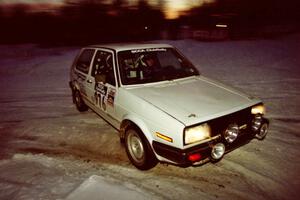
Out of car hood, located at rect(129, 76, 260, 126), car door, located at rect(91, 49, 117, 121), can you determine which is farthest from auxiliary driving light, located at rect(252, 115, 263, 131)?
car door, located at rect(91, 49, 117, 121)

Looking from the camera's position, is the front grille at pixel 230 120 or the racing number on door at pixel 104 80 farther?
the racing number on door at pixel 104 80

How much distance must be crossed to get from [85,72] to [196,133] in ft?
10.5

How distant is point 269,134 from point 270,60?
9147 mm

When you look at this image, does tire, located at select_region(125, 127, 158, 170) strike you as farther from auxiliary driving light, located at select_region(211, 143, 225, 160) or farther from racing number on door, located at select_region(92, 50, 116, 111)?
auxiliary driving light, located at select_region(211, 143, 225, 160)

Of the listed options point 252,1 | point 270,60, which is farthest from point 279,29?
point 270,60

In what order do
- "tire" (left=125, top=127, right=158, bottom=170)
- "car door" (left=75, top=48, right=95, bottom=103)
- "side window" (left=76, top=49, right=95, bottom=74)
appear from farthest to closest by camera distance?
"side window" (left=76, top=49, right=95, bottom=74), "car door" (left=75, top=48, right=95, bottom=103), "tire" (left=125, top=127, right=158, bottom=170)

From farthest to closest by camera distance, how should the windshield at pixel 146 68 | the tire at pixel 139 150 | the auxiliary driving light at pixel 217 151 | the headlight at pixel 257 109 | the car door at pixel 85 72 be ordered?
the car door at pixel 85 72 < the windshield at pixel 146 68 < the headlight at pixel 257 109 < the tire at pixel 139 150 < the auxiliary driving light at pixel 217 151

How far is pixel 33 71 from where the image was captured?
13.5 meters

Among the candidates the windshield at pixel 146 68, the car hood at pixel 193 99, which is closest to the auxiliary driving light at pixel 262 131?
the car hood at pixel 193 99

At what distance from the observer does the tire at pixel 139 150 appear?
374cm

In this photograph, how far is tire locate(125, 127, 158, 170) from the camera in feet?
12.3

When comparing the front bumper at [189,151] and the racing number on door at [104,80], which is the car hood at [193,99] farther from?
the racing number on door at [104,80]

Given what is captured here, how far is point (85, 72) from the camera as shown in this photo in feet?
18.6

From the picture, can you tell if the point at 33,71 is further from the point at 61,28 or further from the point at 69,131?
the point at 61,28
